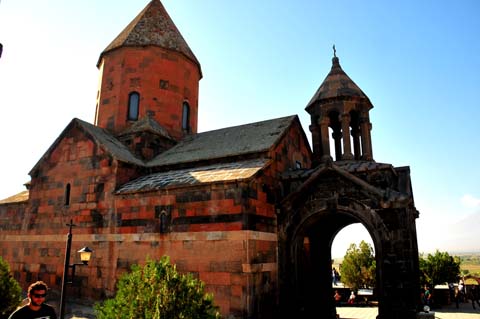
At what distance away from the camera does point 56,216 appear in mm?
11195

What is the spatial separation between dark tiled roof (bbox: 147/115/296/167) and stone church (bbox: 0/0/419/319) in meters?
0.08

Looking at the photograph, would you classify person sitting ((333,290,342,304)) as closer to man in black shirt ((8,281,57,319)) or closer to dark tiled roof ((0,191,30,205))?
dark tiled roof ((0,191,30,205))

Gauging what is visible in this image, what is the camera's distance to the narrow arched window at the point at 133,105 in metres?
13.9

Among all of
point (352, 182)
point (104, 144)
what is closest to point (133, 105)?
point (104, 144)

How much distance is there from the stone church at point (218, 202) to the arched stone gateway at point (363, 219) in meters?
0.03

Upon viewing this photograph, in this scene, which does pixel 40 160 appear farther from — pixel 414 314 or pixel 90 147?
pixel 414 314

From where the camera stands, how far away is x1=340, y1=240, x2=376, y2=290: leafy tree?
60.1ft

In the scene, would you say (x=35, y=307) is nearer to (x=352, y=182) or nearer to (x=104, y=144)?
(x=352, y=182)

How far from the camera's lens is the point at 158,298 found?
15.4 feet

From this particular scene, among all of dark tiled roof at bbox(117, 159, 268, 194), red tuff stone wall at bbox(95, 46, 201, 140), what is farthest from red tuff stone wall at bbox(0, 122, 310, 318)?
red tuff stone wall at bbox(95, 46, 201, 140)

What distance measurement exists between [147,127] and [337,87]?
6.67 m

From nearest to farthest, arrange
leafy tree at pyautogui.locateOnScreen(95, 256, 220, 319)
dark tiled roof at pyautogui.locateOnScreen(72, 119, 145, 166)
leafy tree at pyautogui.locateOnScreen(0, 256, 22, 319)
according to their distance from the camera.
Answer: leafy tree at pyautogui.locateOnScreen(95, 256, 220, 319) < leafy tree at pyautogui.locateOnScreen(0, 256, 22, 319) < dark tiled roof at pyautogui.locateOnScreen(72, 119, 145, 166)

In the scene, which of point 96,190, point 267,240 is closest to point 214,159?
point 267,240

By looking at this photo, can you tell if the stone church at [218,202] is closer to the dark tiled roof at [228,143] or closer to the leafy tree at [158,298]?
the dark tiled roof at [228,143]
